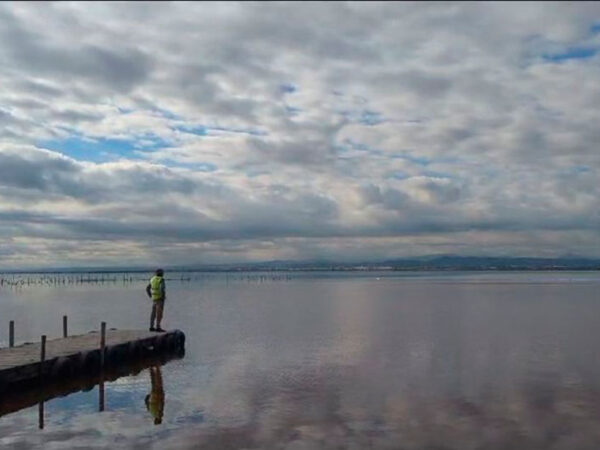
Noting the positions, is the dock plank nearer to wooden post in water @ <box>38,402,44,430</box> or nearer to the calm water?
wooden post in water @ <box>38,402,44,430</box>

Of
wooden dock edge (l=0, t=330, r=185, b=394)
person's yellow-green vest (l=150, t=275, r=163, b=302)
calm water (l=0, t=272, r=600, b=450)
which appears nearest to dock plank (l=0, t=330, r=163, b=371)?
wooden dock edge (l=0, t=330, r=185, b=394)

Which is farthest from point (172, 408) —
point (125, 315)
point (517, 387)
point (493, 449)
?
point (125, 315)

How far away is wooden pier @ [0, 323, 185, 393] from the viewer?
22.9m

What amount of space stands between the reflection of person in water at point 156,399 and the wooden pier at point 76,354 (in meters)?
1.93

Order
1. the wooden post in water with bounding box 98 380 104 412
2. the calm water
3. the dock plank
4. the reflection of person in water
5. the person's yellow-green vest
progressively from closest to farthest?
the calm water < the reflection of person in water < the wooden post in water with bounding box 98 380 104 412 < the dock plank < the person's yellow-green vest

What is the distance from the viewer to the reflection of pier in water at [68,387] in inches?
840

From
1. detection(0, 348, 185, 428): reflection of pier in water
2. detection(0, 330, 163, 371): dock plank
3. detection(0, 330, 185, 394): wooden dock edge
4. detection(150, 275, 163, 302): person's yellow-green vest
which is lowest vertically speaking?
detection(0, 348, 185, 428): reflection of pier in water

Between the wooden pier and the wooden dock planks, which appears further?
the wooden pier

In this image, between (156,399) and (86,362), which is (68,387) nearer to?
(86,362)

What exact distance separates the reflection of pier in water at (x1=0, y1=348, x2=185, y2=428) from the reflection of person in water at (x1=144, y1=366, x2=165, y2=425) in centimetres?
125

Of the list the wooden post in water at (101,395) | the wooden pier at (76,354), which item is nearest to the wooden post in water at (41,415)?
the wooden pier at (76,354)

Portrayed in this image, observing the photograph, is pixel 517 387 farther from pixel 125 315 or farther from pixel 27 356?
pixel 125 315

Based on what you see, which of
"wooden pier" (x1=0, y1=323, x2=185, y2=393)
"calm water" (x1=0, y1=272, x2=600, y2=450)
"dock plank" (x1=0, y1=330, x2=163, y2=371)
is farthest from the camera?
"dock plank" (x1=0, y1=330, x2=163, y2=371)

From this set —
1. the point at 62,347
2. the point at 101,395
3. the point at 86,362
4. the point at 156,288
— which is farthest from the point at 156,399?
the point at 156,288
